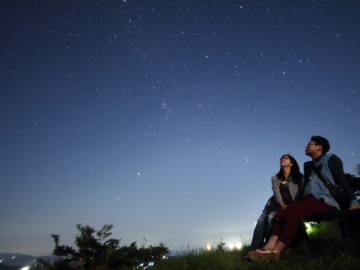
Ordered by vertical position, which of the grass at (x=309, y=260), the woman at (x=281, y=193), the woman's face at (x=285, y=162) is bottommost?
the grass at (x=309, y=260)

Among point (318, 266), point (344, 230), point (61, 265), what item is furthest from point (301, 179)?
point (61, 265)

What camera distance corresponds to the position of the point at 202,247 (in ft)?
17.0

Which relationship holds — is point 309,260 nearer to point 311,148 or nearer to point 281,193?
point 281,193

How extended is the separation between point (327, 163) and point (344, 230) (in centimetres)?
111

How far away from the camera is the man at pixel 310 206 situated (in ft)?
10.2

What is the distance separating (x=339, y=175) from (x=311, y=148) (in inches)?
32.6

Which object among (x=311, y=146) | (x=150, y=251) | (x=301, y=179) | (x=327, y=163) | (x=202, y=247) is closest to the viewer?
(x=327, y=163)

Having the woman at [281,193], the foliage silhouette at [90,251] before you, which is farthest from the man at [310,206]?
the foliage silhouette at [90,251]

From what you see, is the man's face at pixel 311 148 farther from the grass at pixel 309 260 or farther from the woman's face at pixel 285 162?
the grass at pixel 309 260

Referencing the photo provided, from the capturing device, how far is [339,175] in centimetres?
333

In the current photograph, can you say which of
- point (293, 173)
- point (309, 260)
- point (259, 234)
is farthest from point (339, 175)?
point (259, 234)

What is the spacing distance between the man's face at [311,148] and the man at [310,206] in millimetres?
256

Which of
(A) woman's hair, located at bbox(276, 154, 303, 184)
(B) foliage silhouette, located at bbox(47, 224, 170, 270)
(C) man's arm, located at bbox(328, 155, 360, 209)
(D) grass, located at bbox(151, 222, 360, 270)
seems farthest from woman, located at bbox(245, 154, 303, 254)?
(B) foliage silhouette, located at bbox(47, 224, 170, 270)

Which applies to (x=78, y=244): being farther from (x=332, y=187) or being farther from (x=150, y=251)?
(x=332, y=187)
